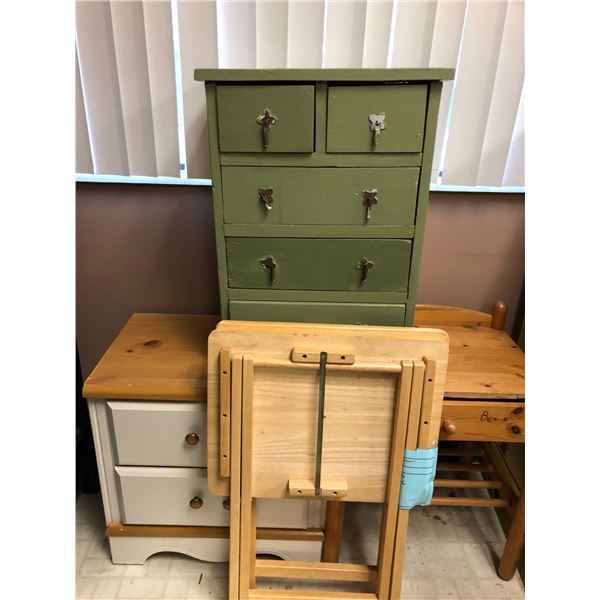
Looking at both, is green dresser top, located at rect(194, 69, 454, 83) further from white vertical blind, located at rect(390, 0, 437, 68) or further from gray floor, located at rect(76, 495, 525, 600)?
gray floor, located at rect(76, 495, 525, 600)

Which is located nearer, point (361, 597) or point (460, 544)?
point (361, 597)

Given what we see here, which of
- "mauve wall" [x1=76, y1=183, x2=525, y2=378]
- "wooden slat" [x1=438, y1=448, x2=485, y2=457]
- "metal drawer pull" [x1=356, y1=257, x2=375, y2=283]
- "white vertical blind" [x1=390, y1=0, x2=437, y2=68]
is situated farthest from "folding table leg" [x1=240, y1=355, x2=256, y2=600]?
"white vertical blind" [x1=390, y1=0, x2=437, y2=68]

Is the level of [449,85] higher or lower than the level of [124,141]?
higher

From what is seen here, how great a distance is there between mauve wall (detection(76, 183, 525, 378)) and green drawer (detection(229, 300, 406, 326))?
0.40m

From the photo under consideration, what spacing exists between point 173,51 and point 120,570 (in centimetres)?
145

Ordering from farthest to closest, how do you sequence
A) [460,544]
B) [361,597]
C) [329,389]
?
[460,544] < [361,597] < [329,389]

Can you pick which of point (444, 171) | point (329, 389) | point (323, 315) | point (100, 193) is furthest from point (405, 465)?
point (100, 193)

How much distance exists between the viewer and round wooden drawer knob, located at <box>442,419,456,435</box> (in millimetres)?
1140

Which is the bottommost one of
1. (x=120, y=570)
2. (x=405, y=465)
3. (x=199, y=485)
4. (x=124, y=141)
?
(x=120, y=570)

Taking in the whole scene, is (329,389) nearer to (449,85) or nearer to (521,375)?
(521,375)

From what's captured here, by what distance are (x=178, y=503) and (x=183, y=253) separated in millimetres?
718

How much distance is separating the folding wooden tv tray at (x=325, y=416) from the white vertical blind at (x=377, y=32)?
0.72m

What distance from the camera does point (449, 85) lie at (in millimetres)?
1261

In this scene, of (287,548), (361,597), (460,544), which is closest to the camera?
(361,597)
